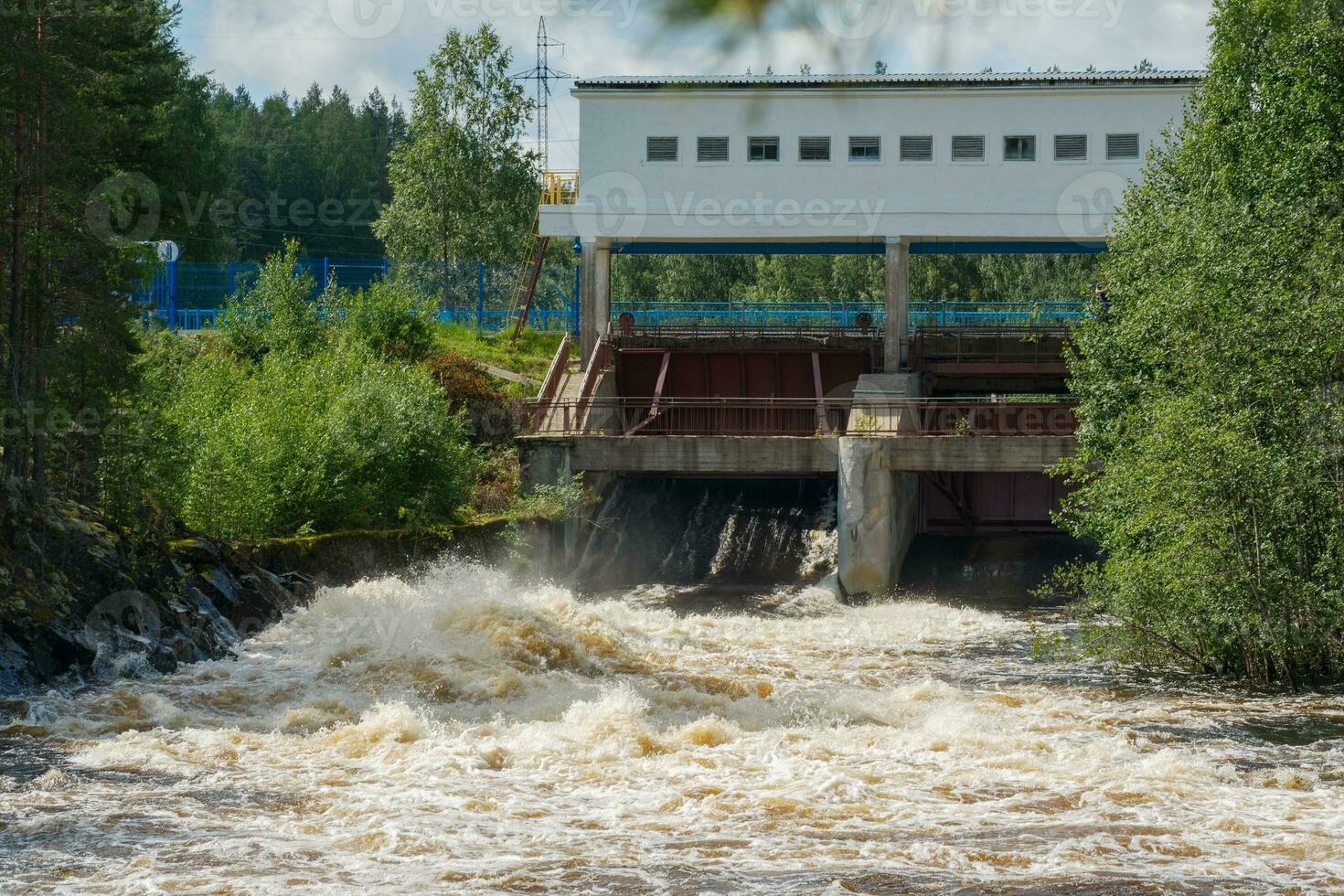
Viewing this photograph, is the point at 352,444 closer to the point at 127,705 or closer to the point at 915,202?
the point at 127,705

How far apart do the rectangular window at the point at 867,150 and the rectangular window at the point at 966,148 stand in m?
1.75

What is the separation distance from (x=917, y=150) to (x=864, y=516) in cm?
1024

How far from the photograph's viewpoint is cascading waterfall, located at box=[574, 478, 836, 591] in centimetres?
2880

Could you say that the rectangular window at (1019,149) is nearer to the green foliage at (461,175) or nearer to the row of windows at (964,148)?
the row of windows at (964,148)

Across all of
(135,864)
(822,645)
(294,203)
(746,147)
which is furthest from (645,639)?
(294,203)

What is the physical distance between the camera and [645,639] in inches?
807

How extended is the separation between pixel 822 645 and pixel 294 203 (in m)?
49.9

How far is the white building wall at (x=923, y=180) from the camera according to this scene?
31.7 m

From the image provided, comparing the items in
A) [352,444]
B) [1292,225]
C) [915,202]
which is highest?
[915,202]

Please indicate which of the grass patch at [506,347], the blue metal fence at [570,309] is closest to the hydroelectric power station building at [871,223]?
the blue metal fence at [570,309]

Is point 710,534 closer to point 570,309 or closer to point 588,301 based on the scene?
point 588,301

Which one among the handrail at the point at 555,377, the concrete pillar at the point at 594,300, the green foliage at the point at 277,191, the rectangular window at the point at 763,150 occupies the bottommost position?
the handrail at the point at 555,377

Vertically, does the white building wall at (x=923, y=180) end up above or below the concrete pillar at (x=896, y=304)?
above

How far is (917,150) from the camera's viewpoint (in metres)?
31.8
